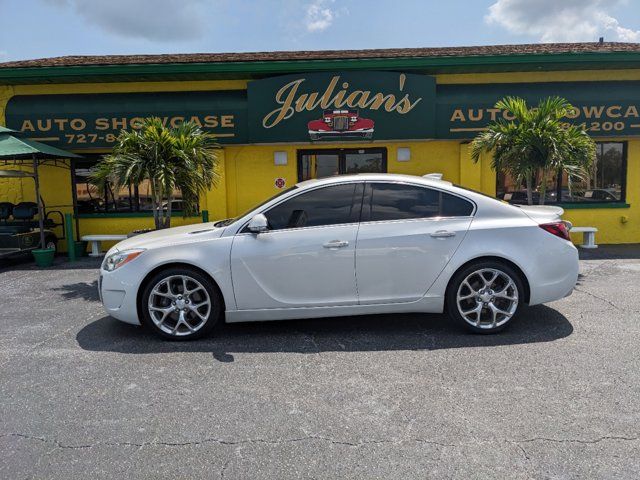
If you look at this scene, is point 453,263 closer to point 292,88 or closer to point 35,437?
point 35,437

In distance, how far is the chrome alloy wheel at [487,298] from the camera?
15.5 ft

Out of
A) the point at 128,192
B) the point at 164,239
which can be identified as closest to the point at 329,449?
the point at 164,239

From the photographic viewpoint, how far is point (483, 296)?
15.5ft

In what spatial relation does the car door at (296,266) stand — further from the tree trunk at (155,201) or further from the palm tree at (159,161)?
the tree trunk at (155,201)

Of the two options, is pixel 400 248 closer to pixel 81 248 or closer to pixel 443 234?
pixel 443 234

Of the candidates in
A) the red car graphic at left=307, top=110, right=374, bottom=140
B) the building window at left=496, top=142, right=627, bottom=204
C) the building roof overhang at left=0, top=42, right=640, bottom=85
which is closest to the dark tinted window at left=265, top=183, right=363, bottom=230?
the red car graphic at left=307, top=110, right=374, bottom=140

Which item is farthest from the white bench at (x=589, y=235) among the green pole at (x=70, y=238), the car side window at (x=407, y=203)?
the green pole at (x=70, y=238)

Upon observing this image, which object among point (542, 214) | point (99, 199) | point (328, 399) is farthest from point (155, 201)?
point (542, 214)

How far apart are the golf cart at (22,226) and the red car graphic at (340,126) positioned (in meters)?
5.65

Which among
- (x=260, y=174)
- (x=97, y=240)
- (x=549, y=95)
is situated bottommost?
(x=97, y=240)

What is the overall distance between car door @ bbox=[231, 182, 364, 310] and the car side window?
32 cm

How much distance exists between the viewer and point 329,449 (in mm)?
2840

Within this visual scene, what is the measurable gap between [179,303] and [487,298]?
3012mm

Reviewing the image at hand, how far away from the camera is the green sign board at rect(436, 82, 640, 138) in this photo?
9.67 meters
